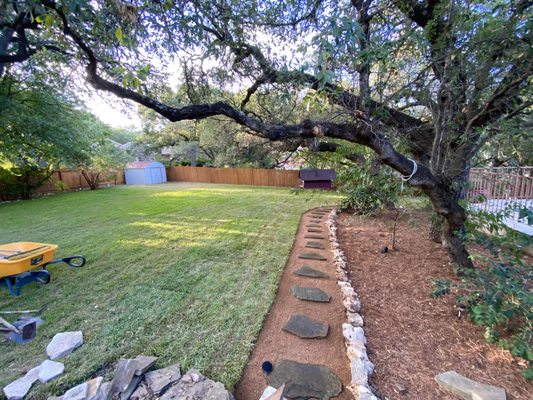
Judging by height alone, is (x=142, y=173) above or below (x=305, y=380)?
above

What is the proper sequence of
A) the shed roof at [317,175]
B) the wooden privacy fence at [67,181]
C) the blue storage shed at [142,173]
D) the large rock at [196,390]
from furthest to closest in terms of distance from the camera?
the blue storage shed at [142,173], the shed roof at [317,175], the wooden privacy fence at [67,181], the large rock at [196,390]

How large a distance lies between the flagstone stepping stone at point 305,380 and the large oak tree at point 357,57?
202 centimetres

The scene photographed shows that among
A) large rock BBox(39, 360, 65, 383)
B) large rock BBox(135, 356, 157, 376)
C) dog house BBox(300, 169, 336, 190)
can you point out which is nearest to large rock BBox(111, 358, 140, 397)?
large rock BBox(135, 356, 157, 376)

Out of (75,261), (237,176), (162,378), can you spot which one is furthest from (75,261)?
(237,176)

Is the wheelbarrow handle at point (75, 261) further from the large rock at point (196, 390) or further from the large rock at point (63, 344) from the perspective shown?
the large rock at point (196, 390)

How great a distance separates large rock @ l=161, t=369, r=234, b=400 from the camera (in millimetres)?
1472

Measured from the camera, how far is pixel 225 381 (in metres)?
1.63

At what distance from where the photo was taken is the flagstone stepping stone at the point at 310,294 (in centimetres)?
269

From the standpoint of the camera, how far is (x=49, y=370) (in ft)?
5.65

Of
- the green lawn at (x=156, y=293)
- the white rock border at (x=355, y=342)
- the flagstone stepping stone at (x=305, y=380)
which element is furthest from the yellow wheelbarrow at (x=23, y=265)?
the white rock border at (x=355, y=342)

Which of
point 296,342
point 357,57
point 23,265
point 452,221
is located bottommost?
point 296,342

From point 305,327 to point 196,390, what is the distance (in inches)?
42.3

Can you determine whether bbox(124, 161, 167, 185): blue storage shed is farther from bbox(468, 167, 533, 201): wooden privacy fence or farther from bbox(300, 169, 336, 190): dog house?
bbox(468, 167, 533, 201): wooden privacy fence

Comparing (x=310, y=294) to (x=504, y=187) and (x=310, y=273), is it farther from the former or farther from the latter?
(x=504, y=187)
